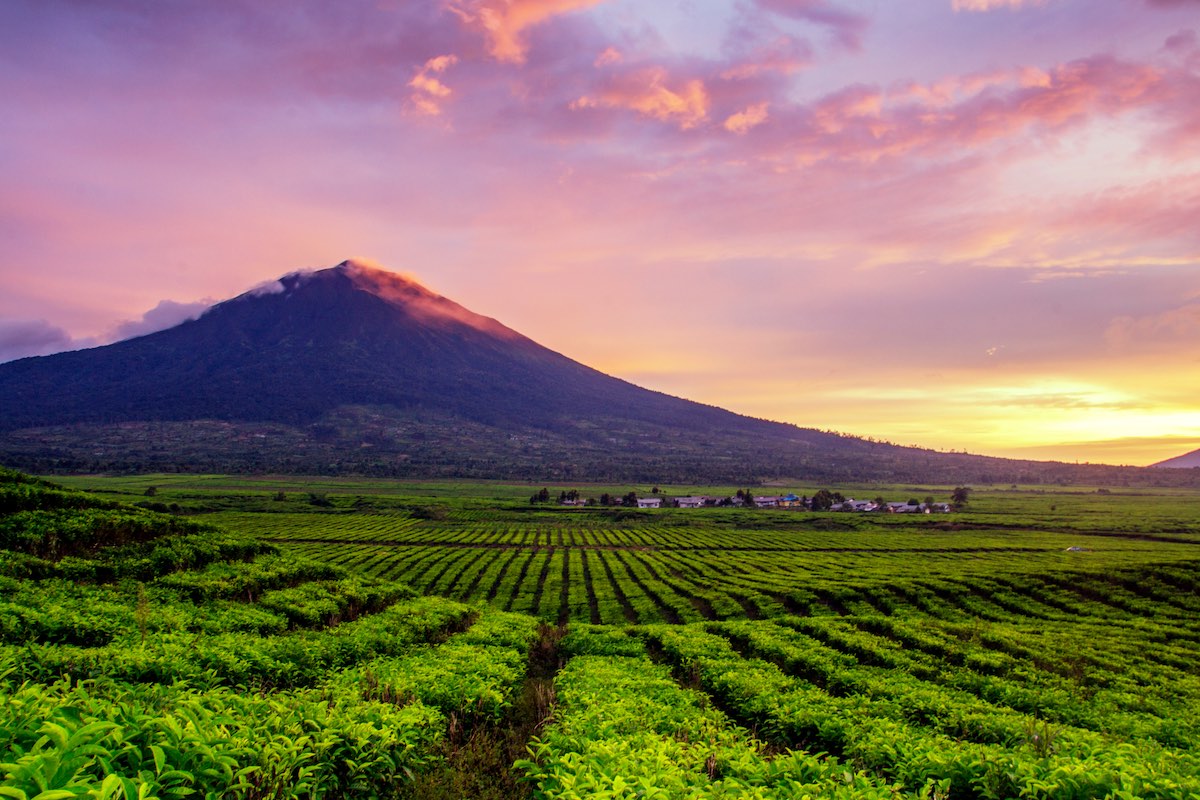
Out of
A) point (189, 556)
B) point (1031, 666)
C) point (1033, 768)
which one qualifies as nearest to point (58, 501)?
point (189, 556)

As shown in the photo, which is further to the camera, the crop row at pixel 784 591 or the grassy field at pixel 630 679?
the crop row at pixel 784 591

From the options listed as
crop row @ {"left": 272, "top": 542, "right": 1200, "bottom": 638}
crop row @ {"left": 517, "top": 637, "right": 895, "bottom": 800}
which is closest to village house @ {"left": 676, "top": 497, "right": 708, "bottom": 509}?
crop row @ {"left": 272, "top": 542, "right": 1200, "bottom": 638}

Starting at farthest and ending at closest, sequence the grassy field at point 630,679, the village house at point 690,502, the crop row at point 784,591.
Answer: the village house at point 690,502
the crop row at point 784,591
the grassy field at point 630,679

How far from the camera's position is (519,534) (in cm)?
8744

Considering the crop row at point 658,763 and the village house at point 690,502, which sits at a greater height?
the crop row at point 658,763

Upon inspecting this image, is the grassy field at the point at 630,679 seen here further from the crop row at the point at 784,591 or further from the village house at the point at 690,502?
the village house at the point at 690,502

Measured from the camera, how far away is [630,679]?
13.5 metres

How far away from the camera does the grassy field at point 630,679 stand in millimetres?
5396

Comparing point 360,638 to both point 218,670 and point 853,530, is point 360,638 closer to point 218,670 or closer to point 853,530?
point 218,670

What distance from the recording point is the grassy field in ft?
17.7

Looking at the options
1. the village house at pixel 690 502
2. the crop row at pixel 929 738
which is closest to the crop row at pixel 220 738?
the crop row at pixel 929 738

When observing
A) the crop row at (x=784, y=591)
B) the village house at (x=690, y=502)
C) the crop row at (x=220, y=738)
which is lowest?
the village house at (x=690, y=502)

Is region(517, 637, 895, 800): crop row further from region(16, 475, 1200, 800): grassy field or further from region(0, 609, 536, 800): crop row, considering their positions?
region(0, 609, 536, 800): crop row

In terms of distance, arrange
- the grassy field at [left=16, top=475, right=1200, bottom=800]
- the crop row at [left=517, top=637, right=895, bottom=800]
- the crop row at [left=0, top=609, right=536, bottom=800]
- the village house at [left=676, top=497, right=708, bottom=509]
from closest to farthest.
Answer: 1. the crop row at [left=0, top=609, right=536, bottom=800]
2. the crop row at [left=517, top=637, right=895, bottom=800]
3. the grassy field at [left=16, top=475, right=1200, bottom=800]
4. the village house at [left=676, top=497, right=708, bottom=509]
